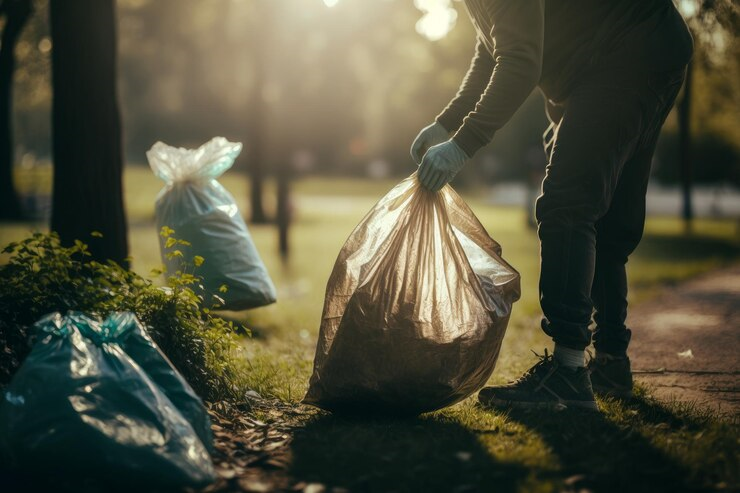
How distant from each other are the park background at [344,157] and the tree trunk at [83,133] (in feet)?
0.15

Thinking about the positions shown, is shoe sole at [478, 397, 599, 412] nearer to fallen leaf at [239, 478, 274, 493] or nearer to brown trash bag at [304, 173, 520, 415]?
brown trash bag at [304, 173, 520, 415]

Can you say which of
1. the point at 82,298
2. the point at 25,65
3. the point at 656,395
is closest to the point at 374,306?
the point at 82,298

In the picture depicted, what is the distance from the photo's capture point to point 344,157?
173 feet

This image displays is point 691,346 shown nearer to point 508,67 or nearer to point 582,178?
point 582,178

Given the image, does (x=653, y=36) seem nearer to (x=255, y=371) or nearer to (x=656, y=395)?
(x=656, y=395)

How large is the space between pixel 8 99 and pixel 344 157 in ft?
117

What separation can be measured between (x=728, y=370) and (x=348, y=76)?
143ft

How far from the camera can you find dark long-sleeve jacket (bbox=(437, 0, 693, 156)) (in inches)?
125

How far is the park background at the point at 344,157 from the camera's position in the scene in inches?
117

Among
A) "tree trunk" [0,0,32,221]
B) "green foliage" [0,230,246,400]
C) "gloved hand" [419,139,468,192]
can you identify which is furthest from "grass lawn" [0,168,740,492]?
"tree trunk" [0,0,32,221]

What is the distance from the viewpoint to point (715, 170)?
4109cm

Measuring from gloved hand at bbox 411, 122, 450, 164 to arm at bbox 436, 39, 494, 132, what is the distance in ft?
0.15

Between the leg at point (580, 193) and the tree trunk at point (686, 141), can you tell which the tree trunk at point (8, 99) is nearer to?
the tree trunk at point (686, 141)

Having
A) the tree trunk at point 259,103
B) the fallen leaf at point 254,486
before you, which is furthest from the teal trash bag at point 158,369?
the tree trunk at point 259,103
